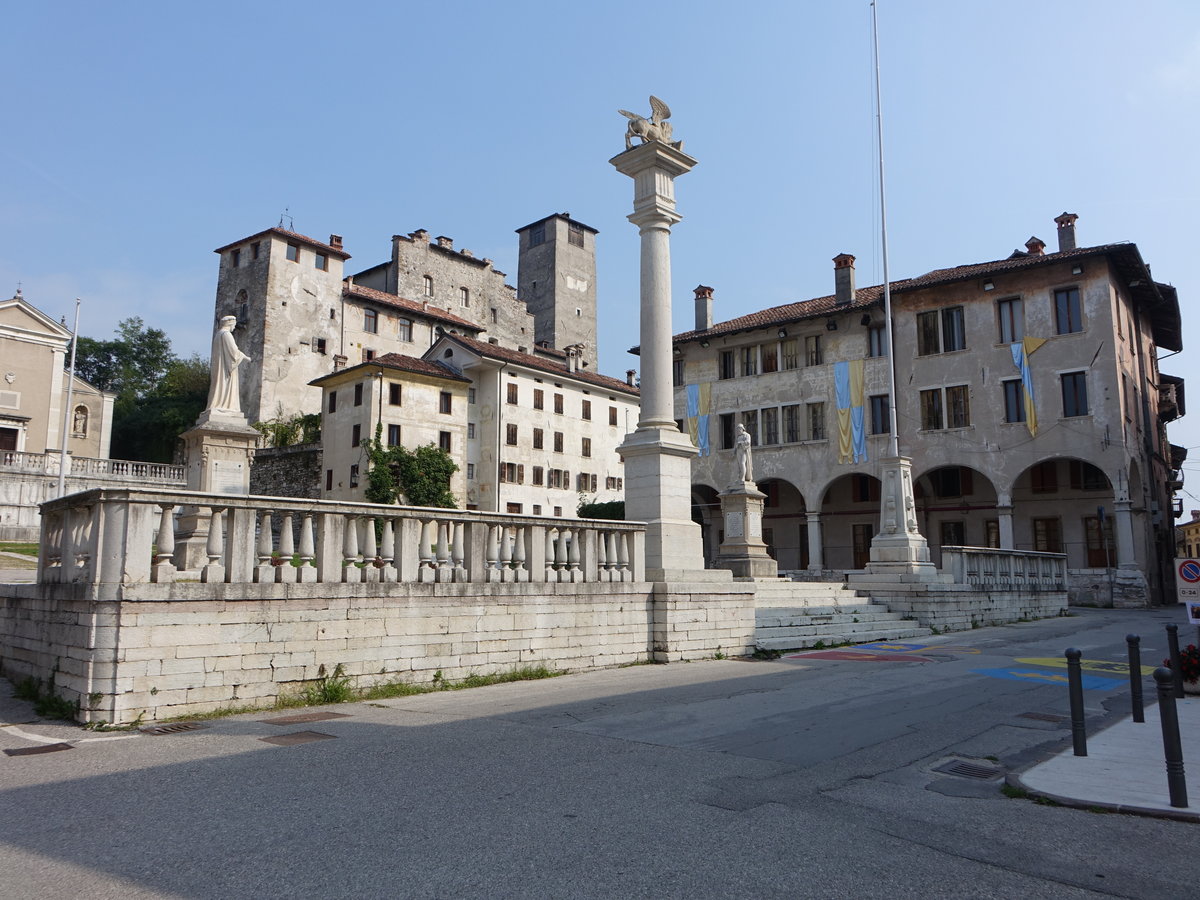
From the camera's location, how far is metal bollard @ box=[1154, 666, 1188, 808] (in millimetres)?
5176

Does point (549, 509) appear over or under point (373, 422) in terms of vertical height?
under

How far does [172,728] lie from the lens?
7.54 metres

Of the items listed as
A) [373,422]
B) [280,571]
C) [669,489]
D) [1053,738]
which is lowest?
[1053,738]

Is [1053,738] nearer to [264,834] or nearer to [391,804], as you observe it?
[391,804]

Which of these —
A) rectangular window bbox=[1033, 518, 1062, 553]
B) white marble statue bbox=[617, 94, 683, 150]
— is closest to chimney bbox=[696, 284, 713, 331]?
rectangular window bbox=[1033, 518, 1062, 553]

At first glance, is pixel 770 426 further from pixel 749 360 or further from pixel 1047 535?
pixel 1047 535

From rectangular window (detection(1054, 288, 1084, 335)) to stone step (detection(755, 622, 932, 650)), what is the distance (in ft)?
69.4

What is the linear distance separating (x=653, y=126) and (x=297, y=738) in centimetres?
1178

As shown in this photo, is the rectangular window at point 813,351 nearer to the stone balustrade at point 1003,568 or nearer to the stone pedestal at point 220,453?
the stone balustrade at point 1003,568

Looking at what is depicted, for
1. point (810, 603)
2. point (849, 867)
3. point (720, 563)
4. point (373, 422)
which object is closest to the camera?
point (849, 867)

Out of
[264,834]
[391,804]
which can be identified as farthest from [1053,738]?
[264,834]

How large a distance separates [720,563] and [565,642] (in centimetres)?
1455

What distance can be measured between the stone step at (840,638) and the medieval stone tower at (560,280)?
6378cm

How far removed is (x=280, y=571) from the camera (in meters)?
8.90
